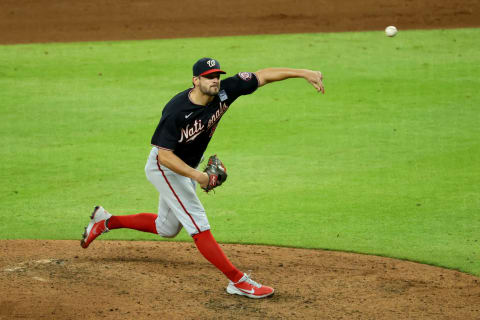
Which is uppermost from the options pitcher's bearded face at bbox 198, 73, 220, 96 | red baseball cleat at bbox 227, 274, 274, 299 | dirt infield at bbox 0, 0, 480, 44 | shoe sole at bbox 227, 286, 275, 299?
dirt infield at bbox 0, 0, 480, 44

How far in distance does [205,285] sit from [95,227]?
129 cm

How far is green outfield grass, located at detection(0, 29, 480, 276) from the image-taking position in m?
7.69

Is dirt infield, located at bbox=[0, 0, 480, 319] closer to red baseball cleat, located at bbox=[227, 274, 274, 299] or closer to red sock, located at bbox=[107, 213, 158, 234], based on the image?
red baseball cleat, located at bbox=[227, 274, 274, 299]

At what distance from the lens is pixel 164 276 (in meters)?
6.30

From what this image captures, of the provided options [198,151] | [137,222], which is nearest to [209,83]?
[198,151]

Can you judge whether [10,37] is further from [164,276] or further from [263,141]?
[164,276]

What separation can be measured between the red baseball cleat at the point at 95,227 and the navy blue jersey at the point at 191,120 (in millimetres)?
1175

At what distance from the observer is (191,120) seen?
580 centimetres

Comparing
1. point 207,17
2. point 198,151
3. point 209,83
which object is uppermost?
point 207,17

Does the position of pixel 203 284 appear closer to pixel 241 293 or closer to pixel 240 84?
pixel 241 293

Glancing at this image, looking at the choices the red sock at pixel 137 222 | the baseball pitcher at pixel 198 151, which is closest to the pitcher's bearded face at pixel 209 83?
the baseball pitcher at pixel 198 151

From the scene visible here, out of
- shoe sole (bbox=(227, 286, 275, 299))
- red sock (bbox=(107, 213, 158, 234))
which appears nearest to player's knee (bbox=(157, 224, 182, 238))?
red sock (bbox=(107, 213, 158, 234))

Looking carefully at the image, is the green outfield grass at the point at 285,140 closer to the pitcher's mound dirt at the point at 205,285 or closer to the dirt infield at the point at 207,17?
the pitcher's mound dirt at the point at 205,285

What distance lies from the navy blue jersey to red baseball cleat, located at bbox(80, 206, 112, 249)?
1.18 meters
